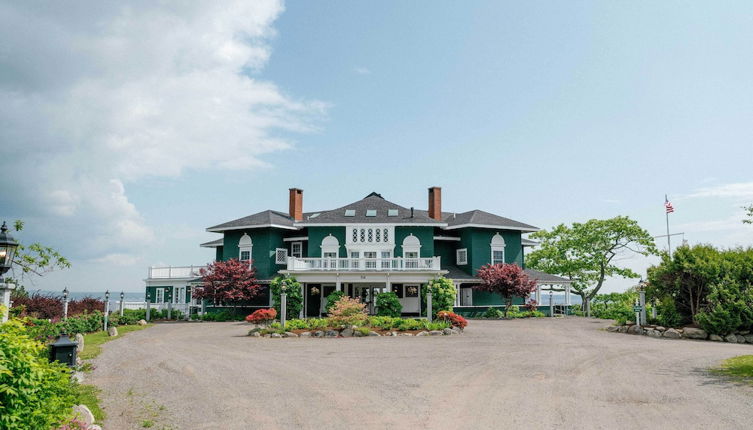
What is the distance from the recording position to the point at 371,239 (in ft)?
114

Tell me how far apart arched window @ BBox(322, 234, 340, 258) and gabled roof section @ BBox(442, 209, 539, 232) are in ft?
25.2

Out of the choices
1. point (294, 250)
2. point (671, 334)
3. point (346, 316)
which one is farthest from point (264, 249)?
point (671, 334)

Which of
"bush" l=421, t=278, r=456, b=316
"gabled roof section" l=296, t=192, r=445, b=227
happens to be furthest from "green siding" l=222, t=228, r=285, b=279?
"bush" l=421, t=278, r=456, b=316

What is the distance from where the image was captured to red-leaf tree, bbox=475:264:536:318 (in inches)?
1326

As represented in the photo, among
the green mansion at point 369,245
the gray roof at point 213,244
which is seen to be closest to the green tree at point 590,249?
the green mansion at point 369,245

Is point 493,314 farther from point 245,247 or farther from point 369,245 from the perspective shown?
point 245,247

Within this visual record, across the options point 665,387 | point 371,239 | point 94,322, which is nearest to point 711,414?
point 665,387

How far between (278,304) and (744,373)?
2328cm

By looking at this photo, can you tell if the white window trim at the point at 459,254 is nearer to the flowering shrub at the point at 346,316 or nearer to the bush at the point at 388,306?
the bush at the point at 388,306

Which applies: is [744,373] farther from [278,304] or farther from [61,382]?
[278,304]

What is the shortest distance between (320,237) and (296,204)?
159 inches

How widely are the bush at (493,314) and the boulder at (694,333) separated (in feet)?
41.6

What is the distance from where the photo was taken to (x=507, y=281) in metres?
33.5

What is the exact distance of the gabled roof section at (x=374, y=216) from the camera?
3450cm
